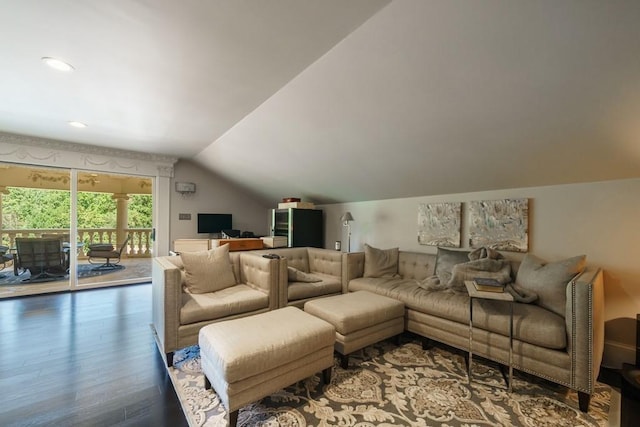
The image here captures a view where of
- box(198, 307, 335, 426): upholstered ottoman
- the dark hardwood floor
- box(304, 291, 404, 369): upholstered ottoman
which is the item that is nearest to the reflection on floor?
the dark hardwood floor

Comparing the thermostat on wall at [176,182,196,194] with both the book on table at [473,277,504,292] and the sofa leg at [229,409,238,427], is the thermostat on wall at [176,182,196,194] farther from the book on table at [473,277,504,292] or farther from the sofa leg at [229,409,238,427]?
the book on table at [473,277,504,292]

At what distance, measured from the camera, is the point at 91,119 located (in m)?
3.12

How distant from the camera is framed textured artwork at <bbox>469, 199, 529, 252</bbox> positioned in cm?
270

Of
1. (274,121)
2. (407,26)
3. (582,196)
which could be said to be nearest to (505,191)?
(582,196)

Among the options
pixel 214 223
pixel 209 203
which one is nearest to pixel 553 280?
pixel 214 223

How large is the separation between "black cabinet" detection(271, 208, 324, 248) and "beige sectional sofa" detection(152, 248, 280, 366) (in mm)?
1556

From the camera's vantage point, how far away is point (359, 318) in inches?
87.0

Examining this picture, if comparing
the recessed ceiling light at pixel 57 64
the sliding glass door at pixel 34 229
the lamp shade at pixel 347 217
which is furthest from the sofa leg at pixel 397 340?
the sliding glass door at pixel 34 229

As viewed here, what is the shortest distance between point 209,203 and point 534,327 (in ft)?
18.2

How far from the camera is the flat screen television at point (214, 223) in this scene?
550 cm

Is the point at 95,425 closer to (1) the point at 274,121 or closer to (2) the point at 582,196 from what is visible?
(1) the point at 274,121

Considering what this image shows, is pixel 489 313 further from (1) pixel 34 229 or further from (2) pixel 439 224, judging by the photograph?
(1) pixel 34 229

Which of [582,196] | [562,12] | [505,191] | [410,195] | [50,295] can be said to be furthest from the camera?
[50,295]

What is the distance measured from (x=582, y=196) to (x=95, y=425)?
404cm
